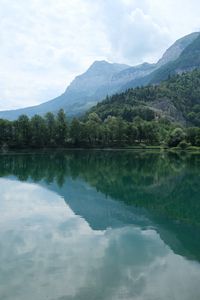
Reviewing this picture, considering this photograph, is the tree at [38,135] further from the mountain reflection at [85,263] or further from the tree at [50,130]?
the mountain reflection at [85,263]

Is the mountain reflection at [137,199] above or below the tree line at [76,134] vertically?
below

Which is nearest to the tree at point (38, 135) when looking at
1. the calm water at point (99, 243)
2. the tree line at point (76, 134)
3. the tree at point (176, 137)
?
the tree line at point (76, 134)

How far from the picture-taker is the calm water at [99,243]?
1446 cm

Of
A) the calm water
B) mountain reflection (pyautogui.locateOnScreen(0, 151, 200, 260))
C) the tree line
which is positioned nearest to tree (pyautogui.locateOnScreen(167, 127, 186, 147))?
the tree line

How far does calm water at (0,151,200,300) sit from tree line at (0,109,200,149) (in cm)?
8260

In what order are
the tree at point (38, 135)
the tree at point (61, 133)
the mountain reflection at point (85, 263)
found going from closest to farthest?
the mountain reflection at point (85, 263)
the tree at point (38, 135)
the tree at point (61, 133)

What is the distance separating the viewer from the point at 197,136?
136500mm

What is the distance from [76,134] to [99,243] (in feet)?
362

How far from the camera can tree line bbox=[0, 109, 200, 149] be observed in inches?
4798

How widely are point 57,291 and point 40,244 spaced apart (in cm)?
669

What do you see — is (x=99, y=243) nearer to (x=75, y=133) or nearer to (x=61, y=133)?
(x=61, y=133)

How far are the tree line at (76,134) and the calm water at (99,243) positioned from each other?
82.6m

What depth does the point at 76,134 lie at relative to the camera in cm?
13000

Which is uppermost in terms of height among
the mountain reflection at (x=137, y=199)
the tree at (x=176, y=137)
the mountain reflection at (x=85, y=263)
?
the tree at (x=176, y=137)
